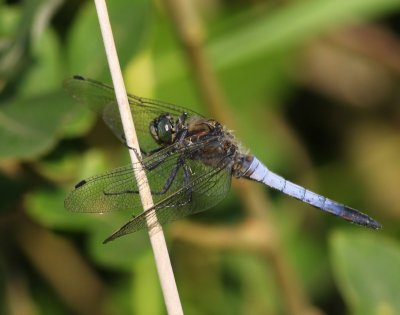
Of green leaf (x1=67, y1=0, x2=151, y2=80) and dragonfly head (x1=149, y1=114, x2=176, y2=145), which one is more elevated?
green leaf (x1=67, y1=0, x2=151, y2=80)

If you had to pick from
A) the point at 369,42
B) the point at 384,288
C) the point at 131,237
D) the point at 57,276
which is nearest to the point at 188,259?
the point at 57,276

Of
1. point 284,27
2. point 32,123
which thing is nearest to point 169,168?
point 32,123

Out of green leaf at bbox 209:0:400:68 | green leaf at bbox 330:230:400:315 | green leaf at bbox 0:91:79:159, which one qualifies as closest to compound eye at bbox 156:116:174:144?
green leaf at bbox 0:91:79:159

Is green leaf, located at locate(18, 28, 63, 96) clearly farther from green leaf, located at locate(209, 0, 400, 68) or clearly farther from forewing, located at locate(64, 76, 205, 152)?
green leaf, located at locate(209, 0, 400, 68)

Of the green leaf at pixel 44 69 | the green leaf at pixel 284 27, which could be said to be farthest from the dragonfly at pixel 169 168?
the green leaf at pixel 284 27

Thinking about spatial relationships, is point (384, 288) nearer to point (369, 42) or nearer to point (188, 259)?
point (188, 259)

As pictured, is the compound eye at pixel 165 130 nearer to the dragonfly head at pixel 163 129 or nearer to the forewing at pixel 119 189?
the dragonfly head at pixel 163 129

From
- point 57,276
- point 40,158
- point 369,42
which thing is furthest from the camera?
point 369,42
